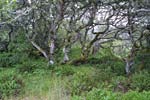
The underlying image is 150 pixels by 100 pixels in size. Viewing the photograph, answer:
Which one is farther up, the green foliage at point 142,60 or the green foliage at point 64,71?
the green foliage at point 64,71

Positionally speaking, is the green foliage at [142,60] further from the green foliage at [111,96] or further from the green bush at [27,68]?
the green foliage at [111,96]

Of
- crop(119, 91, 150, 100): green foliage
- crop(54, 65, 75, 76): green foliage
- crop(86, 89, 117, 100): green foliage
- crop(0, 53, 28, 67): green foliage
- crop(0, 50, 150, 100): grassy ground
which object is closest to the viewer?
crop(119, 91, 150, 100): green foliage

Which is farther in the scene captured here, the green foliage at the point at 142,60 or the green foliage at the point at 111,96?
the green foliage at the point at 142,60

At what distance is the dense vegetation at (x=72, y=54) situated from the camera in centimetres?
778

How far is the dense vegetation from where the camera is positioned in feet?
25.5

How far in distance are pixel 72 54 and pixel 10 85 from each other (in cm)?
537

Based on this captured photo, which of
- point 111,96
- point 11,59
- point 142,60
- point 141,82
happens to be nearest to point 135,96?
point 111,96

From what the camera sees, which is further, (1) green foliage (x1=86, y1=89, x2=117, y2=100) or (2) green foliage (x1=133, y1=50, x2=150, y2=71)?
(2) green foliage (x1=133, y1=50, x2=150, y2=71)

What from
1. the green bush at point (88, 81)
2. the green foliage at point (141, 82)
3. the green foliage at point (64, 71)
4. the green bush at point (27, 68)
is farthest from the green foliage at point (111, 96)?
the green bush at point (27, 68)

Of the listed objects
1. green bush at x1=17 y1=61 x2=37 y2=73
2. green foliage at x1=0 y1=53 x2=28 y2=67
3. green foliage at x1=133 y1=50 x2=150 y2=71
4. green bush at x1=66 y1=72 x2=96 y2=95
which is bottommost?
green foliage at x1=133 y1=50 x2=150 y2=71

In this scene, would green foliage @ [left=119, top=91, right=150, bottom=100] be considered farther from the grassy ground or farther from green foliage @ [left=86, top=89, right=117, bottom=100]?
green foliage @ [left=86, top=89, right=117, bottom=100]

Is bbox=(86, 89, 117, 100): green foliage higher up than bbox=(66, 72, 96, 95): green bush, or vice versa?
bbox=(86, 89, 117, 100): green foliage

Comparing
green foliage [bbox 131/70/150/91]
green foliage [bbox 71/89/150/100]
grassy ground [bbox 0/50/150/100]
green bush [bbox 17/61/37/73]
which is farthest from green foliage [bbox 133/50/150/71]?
green foliage [bbox 71/89/150/100]

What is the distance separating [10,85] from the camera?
8172 mm
